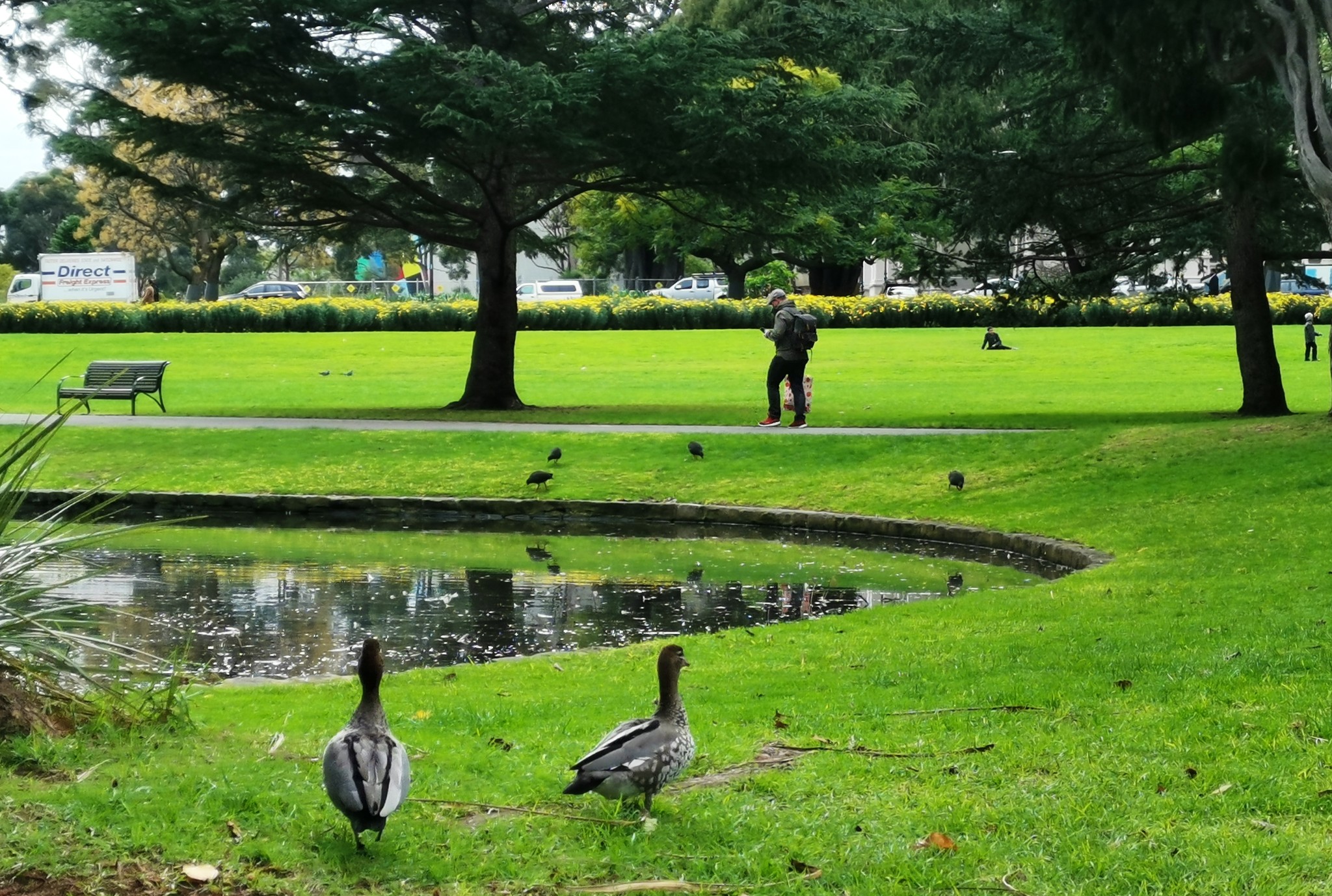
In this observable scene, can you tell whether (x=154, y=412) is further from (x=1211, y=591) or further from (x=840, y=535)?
(x=1211, y=591)

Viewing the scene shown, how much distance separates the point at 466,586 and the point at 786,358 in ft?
32.1

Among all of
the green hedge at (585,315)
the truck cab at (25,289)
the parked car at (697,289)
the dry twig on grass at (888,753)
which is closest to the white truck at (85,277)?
the truck cab at (25,289)

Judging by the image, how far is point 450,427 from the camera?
25.4 m

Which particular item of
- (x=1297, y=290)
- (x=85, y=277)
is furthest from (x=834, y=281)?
(x=85, y=277)

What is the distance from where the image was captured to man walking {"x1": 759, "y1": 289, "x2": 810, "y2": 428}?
74.4 feet

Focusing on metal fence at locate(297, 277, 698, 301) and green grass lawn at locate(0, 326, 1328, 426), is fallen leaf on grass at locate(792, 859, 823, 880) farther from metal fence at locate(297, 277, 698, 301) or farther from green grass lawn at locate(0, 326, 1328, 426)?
metal fence at locate(297, 277, 698, 301)

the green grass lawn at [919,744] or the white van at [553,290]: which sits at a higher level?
the white van at [553,290]

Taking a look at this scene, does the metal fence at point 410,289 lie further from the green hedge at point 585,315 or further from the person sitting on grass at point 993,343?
the person sitting on grass at point 993,343

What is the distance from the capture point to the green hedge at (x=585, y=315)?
177 feet

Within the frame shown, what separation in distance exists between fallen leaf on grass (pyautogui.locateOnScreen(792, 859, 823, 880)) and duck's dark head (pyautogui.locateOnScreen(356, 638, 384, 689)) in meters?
1.59

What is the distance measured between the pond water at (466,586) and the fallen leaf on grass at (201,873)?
4988mm

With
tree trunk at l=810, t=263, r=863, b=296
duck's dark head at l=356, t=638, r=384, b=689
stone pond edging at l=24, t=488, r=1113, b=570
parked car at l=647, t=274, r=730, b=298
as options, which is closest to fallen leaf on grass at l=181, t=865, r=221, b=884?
duck's dark head at l=356, t=638, r=384, b=689

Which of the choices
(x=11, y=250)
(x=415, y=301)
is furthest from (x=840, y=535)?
(x=11, y=250)

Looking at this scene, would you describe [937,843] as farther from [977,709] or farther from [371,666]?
[977,709]
